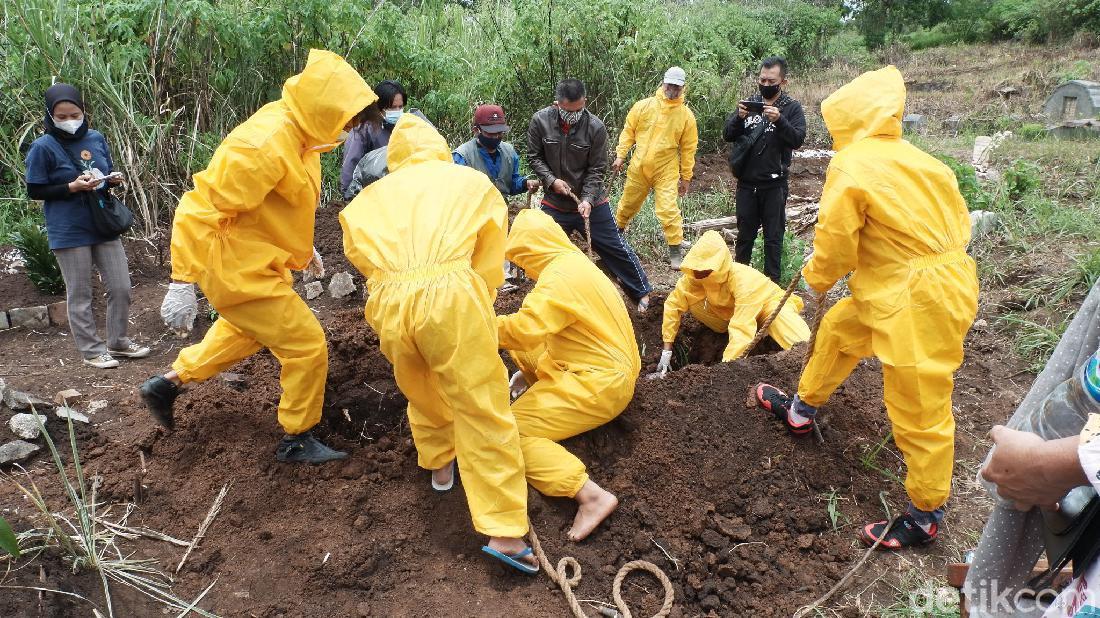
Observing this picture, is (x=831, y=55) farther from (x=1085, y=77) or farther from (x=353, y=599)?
(x=353, y=599)

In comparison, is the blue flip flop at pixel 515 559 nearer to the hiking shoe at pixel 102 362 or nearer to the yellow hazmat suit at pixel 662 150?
the hiking shoe at pixel 102 362

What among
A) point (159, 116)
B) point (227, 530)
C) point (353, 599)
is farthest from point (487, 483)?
point (159, 116)

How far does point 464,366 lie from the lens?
2.50 metres

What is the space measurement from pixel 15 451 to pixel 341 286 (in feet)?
8.29

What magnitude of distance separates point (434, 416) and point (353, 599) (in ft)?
2.46

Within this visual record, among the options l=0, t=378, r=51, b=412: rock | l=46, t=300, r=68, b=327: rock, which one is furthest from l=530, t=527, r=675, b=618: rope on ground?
l=46, t=300, r=68, b=327: rock

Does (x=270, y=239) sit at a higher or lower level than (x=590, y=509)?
higher

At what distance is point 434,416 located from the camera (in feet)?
9.34

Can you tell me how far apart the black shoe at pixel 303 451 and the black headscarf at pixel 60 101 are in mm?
2460

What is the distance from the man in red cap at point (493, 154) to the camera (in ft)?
16.7

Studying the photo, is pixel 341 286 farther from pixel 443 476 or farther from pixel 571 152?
pixel 443 476

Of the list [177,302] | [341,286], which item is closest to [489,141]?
[341,286]

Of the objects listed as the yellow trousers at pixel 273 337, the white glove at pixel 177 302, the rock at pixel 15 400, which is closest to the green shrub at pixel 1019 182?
the yellow trousers at pixel 273 337

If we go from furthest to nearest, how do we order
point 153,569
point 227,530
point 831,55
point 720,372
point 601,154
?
1. point 831,55
2. point 601,154
3. point 720,372
4. point 227,530
5. point 153,569
